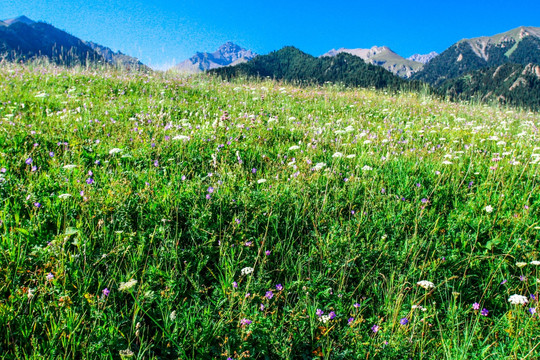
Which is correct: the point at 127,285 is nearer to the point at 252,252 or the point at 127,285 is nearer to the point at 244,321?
the point at 244,321

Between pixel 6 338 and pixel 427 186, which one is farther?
pixel 427 186

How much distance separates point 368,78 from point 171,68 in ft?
343

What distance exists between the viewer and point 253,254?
2.47 m

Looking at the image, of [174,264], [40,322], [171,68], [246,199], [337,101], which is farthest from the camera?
[171,68]

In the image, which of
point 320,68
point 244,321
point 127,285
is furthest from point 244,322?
point 320,68

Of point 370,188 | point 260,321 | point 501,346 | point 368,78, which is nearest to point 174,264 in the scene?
point 260,321

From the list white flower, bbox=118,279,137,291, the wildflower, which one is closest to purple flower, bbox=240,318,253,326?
the wildflower

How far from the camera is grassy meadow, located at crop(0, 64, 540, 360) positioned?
1.76 metres

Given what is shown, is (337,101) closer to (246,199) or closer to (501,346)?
(246,199)

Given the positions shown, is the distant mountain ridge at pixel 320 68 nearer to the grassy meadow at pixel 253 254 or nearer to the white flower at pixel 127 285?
the grassy meadow at pixel 253 254

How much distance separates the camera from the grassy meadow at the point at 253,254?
5.78 feet

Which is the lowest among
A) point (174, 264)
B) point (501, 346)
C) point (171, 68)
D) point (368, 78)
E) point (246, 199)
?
point (501, 346)

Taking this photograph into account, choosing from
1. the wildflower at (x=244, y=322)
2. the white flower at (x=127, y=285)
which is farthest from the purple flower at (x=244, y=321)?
the white flower at (x=127, y=285)

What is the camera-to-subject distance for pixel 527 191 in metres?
3.61
